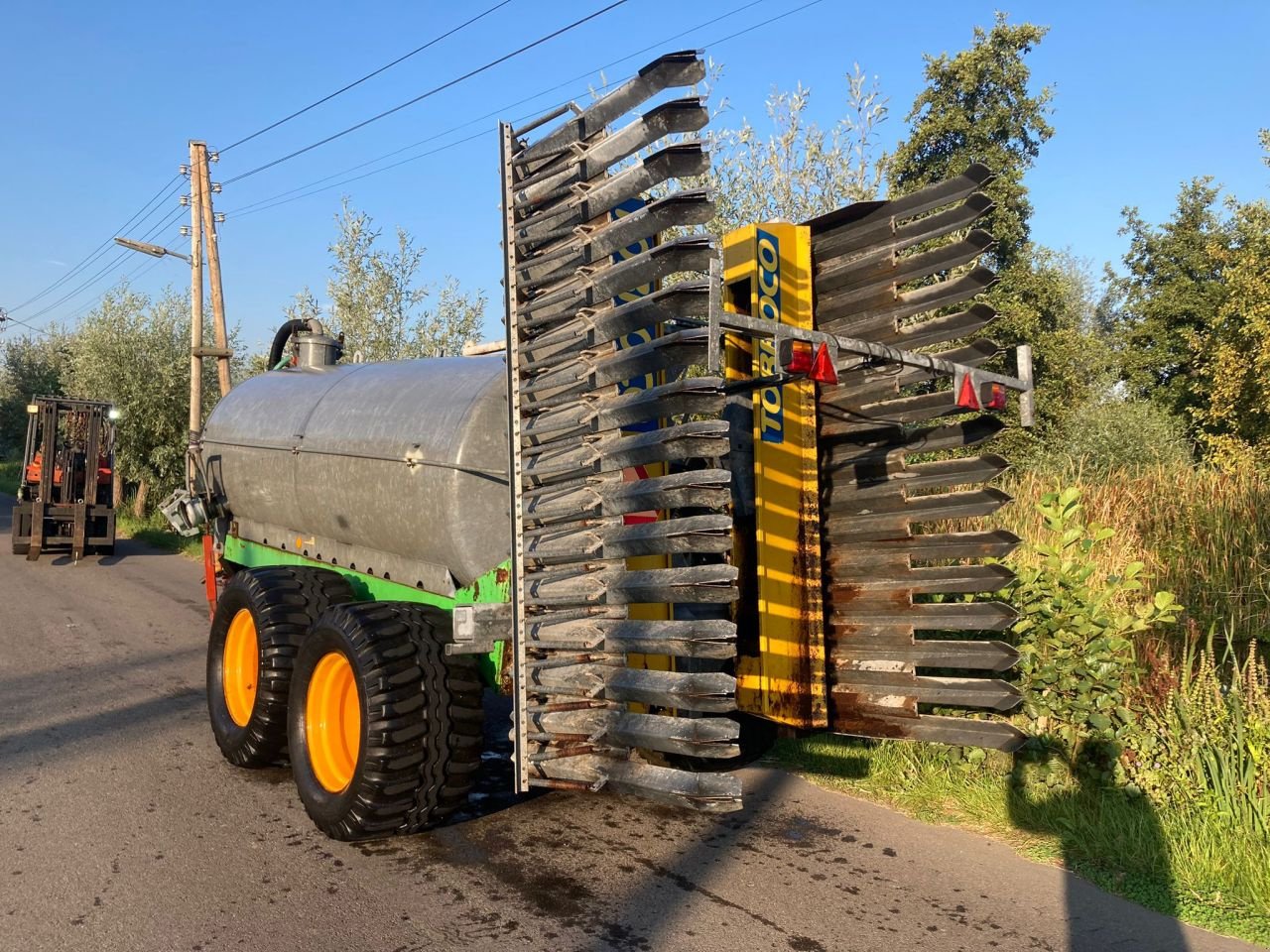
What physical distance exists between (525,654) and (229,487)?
4.65 meters

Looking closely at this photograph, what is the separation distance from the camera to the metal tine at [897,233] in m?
4.80

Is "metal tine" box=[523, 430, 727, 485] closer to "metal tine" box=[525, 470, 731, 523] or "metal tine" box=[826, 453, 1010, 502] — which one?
"metal tine" box=[525, 470, 731, 523]

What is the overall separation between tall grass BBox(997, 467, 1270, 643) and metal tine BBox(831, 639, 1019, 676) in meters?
1.67

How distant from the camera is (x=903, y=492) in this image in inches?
198

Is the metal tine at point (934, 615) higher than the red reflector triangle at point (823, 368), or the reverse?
the red reflector triangle at point (823, 368)

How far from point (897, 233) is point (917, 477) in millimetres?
1294

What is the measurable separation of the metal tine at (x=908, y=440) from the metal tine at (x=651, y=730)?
210cm

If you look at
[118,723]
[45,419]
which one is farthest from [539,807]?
[45,419]

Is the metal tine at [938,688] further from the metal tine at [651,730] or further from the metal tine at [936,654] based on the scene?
the metal tine at [651,730]

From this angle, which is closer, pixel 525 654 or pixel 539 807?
pixel 525 654

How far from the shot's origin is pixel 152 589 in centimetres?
1350

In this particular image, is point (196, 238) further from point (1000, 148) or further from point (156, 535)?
point (1000, 148)

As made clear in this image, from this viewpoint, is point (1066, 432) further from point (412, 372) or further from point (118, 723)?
point (118, 723)

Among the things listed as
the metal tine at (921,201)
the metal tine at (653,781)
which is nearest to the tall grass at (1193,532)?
the metal tine at (921,201)
